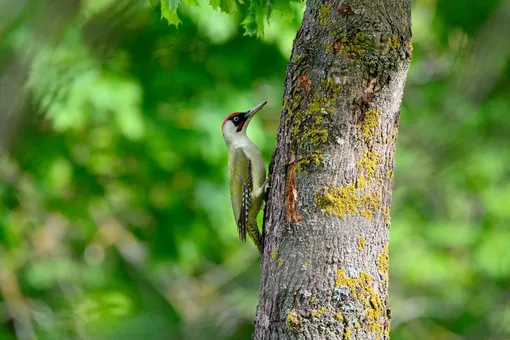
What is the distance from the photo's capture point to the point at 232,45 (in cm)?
863

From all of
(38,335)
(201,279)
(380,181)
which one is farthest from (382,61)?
(201,279)

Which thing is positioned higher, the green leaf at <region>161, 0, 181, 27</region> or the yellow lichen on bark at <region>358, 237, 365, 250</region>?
the green leaf at <region>161, 0, 181, 27</region>

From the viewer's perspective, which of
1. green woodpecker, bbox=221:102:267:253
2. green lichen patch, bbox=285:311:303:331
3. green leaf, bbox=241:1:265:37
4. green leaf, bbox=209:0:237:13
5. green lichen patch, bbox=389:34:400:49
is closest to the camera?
green lichen patch, bbox=285:311:303:331

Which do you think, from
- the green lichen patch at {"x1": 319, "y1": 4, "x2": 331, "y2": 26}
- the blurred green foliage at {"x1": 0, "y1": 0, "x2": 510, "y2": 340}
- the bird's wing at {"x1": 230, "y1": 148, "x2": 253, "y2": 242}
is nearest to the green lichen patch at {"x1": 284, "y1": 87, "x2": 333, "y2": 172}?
the green lichen patch at {"x1": 319, "y1": 4, "x2": 331, "y2": 26}

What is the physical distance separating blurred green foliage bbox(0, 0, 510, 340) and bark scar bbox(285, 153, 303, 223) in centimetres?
393

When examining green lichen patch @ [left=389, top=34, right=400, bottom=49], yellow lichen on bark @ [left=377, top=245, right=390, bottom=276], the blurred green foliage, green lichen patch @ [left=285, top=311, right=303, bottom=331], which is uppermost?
the blurred green foliage

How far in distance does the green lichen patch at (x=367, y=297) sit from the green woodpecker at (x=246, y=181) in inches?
85.9

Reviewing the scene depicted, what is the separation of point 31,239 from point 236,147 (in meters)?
5.65

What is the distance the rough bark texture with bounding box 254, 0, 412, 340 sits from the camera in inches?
110

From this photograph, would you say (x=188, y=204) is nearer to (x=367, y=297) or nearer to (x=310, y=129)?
(x=310, y=129)

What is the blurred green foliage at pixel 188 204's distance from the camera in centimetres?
810

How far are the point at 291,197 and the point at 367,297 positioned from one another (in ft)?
1.71

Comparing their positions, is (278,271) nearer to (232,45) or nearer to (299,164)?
(299,164)

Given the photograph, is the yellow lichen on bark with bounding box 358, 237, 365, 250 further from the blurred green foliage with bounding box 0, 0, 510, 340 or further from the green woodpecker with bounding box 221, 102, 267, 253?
the blurred green foliage with bounding box 0, 0, 510, 340
